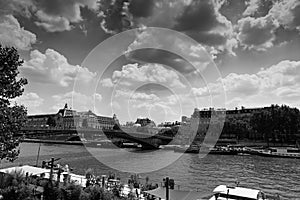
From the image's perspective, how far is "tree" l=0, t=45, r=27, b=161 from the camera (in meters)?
11.8

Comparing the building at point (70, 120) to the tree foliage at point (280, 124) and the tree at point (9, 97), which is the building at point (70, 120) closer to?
the tree foliage at point (280, 124)

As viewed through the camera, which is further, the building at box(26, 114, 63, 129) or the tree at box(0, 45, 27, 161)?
the building at box(26, 114, 63, 129)

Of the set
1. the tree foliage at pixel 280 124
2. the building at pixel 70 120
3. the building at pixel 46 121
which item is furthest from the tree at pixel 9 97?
the building at pixel 46 121

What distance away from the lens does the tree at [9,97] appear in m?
11.8

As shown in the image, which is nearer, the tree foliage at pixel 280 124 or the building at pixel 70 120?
the tree foliage at pixel 280 124

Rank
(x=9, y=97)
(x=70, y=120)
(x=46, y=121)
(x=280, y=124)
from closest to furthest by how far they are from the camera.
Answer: (x=9, y=97) → (x=280, y=124) → (x=70, y=120) → (x=46, y=121)

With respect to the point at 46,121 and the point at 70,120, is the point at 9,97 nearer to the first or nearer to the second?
the point at 70,120

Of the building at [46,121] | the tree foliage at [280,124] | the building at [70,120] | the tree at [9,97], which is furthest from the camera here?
the building at [70,120]

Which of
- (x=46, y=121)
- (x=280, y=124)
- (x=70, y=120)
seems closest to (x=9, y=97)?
(x=280, y=124)

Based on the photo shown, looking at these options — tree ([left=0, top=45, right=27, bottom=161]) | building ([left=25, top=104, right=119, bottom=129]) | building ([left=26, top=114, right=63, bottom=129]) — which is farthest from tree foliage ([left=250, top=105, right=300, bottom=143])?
building ([left=26, top=114, right=63, bottom=129])

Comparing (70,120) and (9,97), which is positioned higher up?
(70,120)

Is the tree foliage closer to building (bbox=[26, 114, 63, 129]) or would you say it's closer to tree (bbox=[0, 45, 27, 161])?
tree (bbox=[0, 45, 27, 161])

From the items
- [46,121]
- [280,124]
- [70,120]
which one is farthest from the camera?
[46,121]

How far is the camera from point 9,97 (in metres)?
12.3
